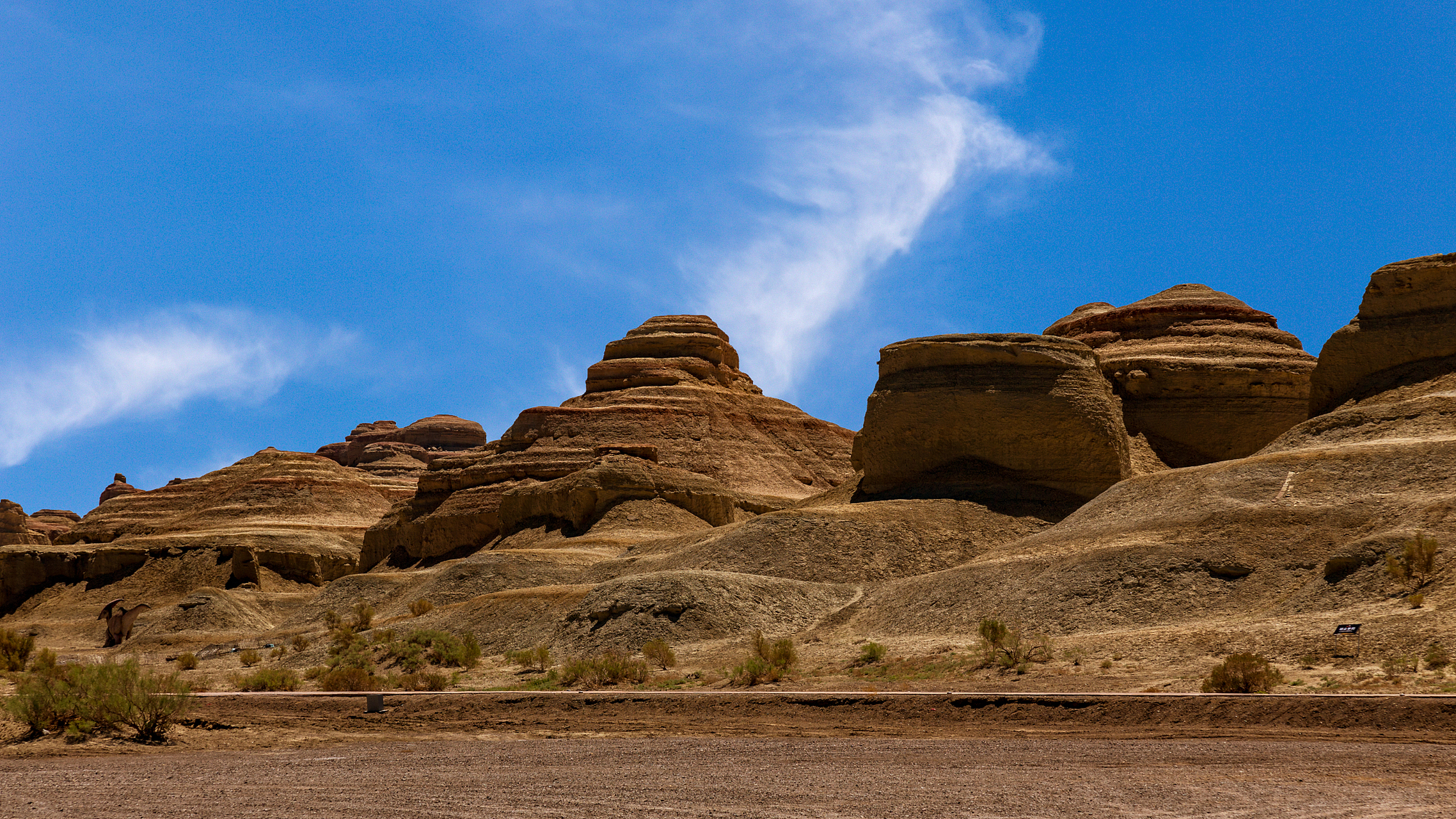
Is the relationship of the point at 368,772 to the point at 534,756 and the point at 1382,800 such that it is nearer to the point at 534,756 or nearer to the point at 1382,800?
the point at 534,756

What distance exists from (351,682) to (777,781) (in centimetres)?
1757

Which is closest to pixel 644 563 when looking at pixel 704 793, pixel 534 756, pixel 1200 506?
pixel 1200 506

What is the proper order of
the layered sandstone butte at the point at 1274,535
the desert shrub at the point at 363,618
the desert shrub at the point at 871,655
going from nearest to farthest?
the layered sandstone butte at the point at 1274,535 < the desert shrub at the point at 871,655 < the desert shrub at the point at 363,618

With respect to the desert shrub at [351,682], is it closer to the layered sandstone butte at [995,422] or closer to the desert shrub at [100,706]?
the desert shrub at [100,706]

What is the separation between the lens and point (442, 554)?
61.2 m

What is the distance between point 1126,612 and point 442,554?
3954 centimetres

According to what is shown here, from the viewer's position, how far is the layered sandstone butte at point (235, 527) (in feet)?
225

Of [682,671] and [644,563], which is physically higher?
[644,563]

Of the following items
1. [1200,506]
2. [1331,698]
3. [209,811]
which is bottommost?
[209,811]

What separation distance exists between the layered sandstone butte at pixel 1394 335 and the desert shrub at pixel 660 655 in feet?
71.1

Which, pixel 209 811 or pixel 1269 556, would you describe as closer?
pixel 209 811

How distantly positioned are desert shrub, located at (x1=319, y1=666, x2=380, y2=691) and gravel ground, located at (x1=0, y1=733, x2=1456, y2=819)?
1120 centimetres

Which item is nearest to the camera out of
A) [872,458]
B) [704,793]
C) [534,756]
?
[704,793]

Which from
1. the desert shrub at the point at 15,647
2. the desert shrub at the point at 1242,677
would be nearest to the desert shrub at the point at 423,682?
the desert shrub at the point at 15,647
